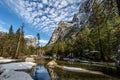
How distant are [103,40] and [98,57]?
5.84 metres

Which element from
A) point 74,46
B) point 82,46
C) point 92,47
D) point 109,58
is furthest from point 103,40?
point 74,46

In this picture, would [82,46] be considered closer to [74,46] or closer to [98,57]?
[74,46]

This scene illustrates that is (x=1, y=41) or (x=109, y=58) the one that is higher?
(x=1, y=41)

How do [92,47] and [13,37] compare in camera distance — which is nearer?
[92,47]

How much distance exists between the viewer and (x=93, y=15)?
20.9ft

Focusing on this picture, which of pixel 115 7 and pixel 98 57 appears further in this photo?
pixel 98 57

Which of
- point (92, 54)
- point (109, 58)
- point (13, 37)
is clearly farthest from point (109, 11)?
point (13, 37)

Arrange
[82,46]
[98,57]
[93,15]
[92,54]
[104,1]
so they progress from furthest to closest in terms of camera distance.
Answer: [82,46] < [92,54] < [98,57] < [93,15] < [104,1]

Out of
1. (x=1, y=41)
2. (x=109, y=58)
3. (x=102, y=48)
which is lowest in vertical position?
(x=109, y=58)

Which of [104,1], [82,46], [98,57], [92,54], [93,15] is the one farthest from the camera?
[82,46]

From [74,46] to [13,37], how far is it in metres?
32.2

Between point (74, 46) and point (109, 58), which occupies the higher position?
point (74, 46)

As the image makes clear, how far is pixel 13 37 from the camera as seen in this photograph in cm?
8338

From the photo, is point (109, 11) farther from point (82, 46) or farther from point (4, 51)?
point (4, 51)
